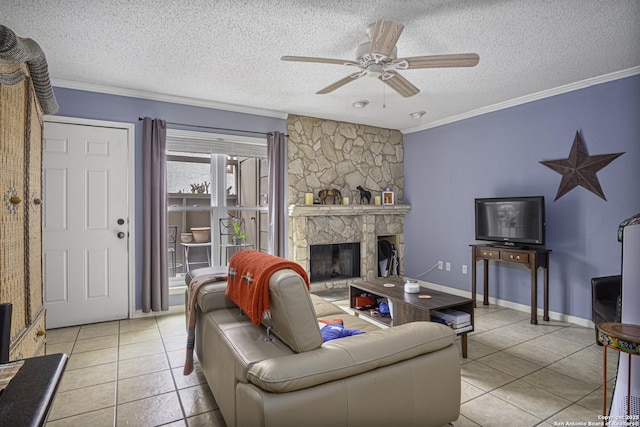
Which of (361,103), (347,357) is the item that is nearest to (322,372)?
(347,357)

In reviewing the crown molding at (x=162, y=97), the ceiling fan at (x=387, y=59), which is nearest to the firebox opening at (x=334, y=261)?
the crown molding at (x=162, y=97)

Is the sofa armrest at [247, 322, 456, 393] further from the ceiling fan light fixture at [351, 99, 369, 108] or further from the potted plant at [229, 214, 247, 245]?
the potted plant at [229, 214, 247, 245]

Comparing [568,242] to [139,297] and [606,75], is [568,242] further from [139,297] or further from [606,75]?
[139,297]

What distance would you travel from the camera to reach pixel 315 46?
2.75m

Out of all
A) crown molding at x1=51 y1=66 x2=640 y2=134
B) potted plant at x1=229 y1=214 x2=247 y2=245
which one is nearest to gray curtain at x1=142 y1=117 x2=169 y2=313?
crown molding at x1=51 y1=66 x2=640 y2=134

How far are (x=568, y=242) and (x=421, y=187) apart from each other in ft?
7.22

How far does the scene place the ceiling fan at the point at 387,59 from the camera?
210 centimetres

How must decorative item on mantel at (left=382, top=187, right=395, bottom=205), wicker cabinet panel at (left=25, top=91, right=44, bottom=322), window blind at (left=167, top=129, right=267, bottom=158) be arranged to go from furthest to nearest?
1. decorative item on mantel at (left=382, top=187, right=395, bottom=205)
2. window blind at (left=167, top=129, right=267, bottom=158)
3. wicker cabinet panel at (left=25, top=91, right=44, bottom=322)

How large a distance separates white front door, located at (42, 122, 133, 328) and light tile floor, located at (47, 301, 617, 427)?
25cm

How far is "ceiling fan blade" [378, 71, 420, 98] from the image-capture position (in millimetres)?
2720

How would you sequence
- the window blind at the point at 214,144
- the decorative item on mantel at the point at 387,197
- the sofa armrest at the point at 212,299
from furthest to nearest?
the decorative item on mantel at the point at 387,197 → the window blind at the point at 214,144 → the sofa armrest at the point at 212,299

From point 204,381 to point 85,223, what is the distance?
7.46 ft

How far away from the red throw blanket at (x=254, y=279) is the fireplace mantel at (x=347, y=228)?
2659 mm

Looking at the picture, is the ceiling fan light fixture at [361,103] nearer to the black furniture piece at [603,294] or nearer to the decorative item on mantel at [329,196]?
the decorative item on mantel at [329,196]
